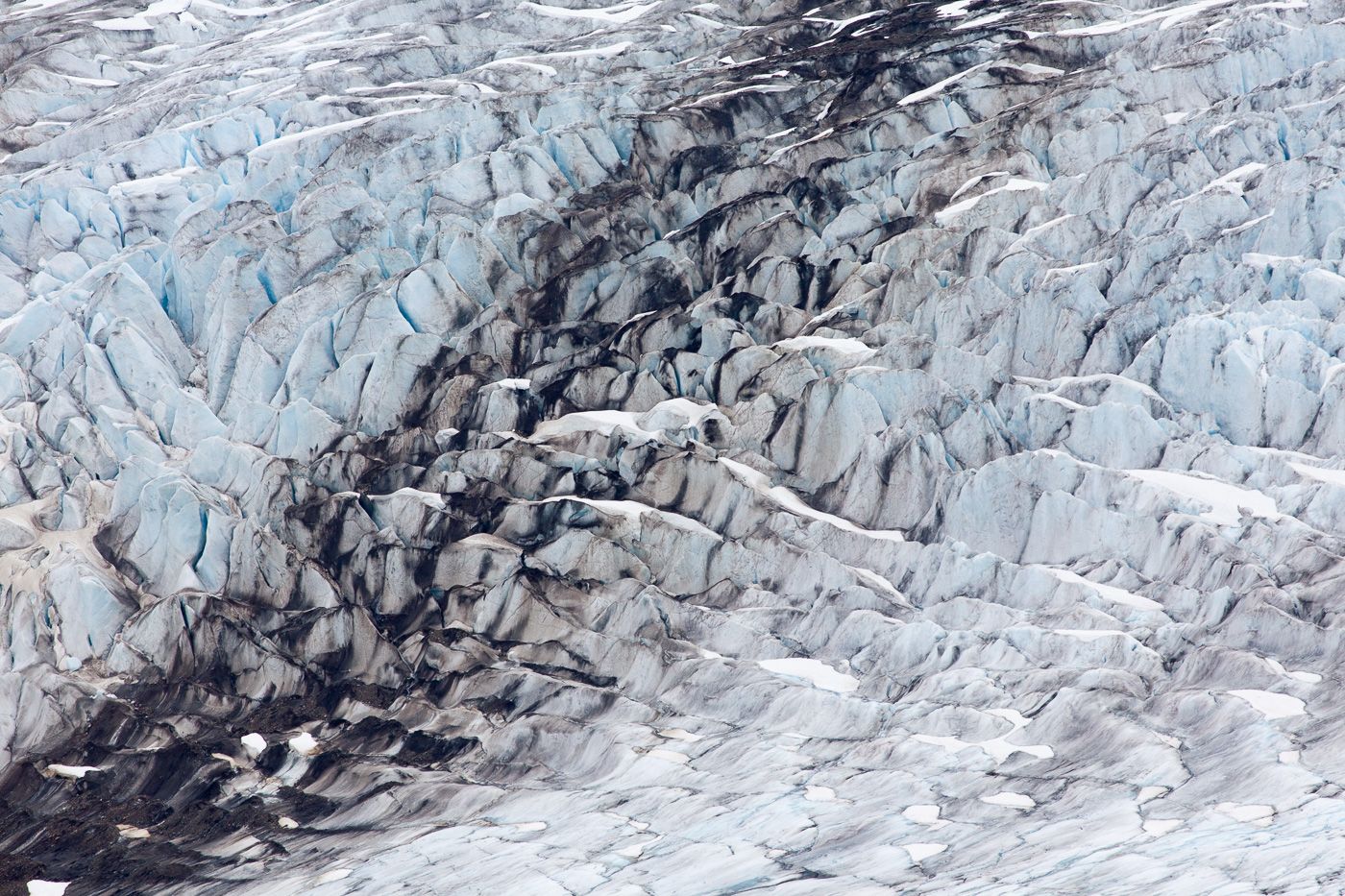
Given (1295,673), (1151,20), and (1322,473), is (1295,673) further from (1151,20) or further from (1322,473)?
(1151,20)

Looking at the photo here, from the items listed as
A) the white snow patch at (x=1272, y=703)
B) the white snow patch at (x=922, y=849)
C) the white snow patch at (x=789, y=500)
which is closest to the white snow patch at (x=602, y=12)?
the white snow patch at (x=789, y=500)

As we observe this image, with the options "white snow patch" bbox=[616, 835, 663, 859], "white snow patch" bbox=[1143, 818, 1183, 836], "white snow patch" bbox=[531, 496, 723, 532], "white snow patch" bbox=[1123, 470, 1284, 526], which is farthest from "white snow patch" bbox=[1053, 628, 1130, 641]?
"white snow patch" bbox=[616, 835, 663, 859]

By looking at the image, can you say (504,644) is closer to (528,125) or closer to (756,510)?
(756,510)

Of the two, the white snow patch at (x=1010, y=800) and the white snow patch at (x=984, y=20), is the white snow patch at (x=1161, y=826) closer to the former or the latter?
the white snow patch at (x=1010, y=800)

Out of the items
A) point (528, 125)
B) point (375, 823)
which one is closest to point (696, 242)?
point (528, 125)

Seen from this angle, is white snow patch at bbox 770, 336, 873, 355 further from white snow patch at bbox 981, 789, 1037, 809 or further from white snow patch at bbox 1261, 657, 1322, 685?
white snow patch at bbox 981, 789, 1037, 809

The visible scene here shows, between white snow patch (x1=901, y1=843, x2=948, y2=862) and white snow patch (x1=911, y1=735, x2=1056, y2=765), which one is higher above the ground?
white snow patch (x1=911, y1=735, x2=1056, y2=765)
